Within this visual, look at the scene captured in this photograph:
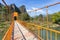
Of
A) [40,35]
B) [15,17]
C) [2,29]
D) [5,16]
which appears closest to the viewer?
[40,35]

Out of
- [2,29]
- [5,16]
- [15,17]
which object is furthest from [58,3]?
[2,29]

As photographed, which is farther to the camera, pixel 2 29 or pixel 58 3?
pixel 2 29

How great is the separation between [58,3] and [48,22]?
1.20 m

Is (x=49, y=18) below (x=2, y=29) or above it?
above

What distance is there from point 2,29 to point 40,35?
6772cm

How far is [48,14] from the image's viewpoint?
6309 mm

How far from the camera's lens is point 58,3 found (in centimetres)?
504

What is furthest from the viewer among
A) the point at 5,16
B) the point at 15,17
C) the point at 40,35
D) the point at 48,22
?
the point at 15,17

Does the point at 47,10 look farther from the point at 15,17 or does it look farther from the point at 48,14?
the point at 15,17

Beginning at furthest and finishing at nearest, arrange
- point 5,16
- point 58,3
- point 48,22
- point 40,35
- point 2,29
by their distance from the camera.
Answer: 1. point 2,29
2. point 5,16
3. point 40,35
4. point 48,22
5. point 58,3

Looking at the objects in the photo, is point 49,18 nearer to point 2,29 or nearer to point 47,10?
point 47,10

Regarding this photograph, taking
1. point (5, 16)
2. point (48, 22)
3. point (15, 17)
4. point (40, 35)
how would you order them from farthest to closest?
point (15, 17), point (5, 16), point (40, 35), point (48, 22)

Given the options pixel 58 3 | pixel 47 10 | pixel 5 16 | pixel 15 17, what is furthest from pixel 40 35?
pixel 15 17

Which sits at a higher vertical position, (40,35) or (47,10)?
(47,10)
